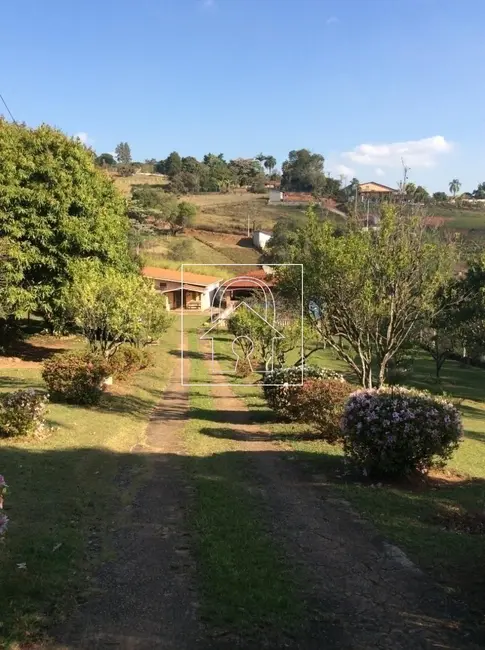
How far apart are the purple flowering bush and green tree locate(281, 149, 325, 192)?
422ft

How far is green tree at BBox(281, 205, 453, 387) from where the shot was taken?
13383mm

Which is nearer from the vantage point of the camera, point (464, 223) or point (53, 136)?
point (53, 136)

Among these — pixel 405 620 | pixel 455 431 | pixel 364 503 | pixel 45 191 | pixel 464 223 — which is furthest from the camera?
pixel 464 223

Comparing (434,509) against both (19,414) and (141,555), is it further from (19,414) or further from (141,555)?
(19,414)

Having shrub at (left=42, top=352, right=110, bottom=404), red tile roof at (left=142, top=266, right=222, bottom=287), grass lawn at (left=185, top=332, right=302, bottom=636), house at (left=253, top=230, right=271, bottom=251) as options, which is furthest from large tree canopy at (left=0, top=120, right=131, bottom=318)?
house at (left=253, top=230, right=271, bottom=251)

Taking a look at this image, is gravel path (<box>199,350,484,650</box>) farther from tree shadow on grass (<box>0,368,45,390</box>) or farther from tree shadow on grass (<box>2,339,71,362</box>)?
tree shadow on grass (<box>2,339,71,362</box>)

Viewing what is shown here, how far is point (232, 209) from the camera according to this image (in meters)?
116

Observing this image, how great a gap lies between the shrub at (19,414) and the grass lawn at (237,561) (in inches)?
142

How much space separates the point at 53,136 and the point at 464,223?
73267mm

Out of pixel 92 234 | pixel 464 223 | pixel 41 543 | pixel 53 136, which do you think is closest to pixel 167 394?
pixel 92 234

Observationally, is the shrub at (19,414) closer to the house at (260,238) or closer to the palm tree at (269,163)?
the house at (260,238)


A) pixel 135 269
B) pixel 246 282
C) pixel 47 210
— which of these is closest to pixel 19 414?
pixel 47 210

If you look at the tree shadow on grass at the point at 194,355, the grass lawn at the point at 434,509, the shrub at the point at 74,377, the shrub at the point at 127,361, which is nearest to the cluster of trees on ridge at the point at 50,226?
the shrub at the point at 127,361

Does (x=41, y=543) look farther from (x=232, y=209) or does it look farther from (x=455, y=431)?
(x=232, y=209)
